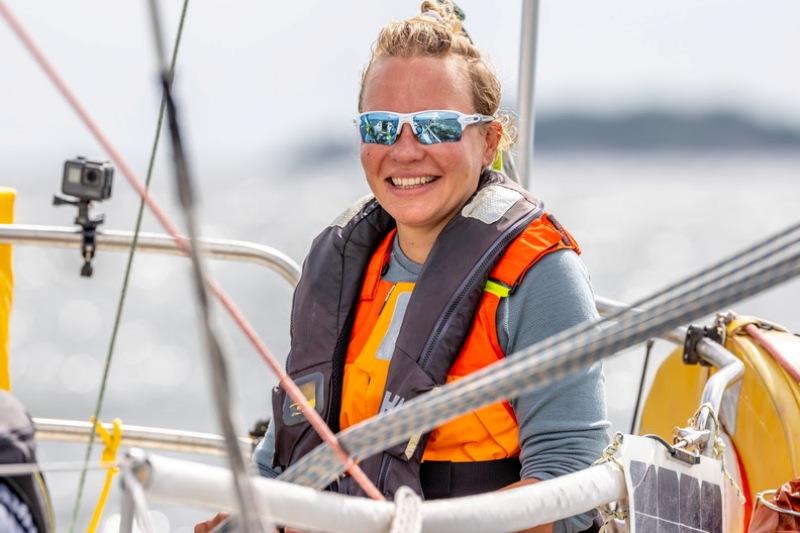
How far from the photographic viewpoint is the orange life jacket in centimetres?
202

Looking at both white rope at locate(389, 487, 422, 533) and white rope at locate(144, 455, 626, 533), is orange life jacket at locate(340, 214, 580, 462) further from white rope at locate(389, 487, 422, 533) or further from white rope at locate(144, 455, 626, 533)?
white rope at locate(389, 487, 422, 533)

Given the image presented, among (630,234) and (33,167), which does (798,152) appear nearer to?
(630,234)

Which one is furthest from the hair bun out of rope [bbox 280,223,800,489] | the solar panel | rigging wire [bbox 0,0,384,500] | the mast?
rope [bbox 280,223,800,489]

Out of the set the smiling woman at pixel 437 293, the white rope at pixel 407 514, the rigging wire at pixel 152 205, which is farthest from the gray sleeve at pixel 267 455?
the white rope at pixel 407 514

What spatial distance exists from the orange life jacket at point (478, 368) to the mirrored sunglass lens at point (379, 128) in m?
0.27

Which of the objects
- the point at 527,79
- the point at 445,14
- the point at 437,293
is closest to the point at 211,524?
the point at 437,293

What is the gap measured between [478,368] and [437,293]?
141mm

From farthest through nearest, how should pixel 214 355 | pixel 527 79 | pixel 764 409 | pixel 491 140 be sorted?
pixel 527 79 < pixel 764 409 < pixel 491 140 < pixel 214 355

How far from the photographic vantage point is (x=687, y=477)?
1950mm

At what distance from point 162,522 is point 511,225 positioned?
17.7 feet

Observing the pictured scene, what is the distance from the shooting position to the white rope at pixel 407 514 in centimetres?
143

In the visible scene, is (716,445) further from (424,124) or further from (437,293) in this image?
(424,124)

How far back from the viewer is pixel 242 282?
653 inches

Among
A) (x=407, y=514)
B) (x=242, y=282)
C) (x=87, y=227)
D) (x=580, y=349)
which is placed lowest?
(x=242, y=282)
